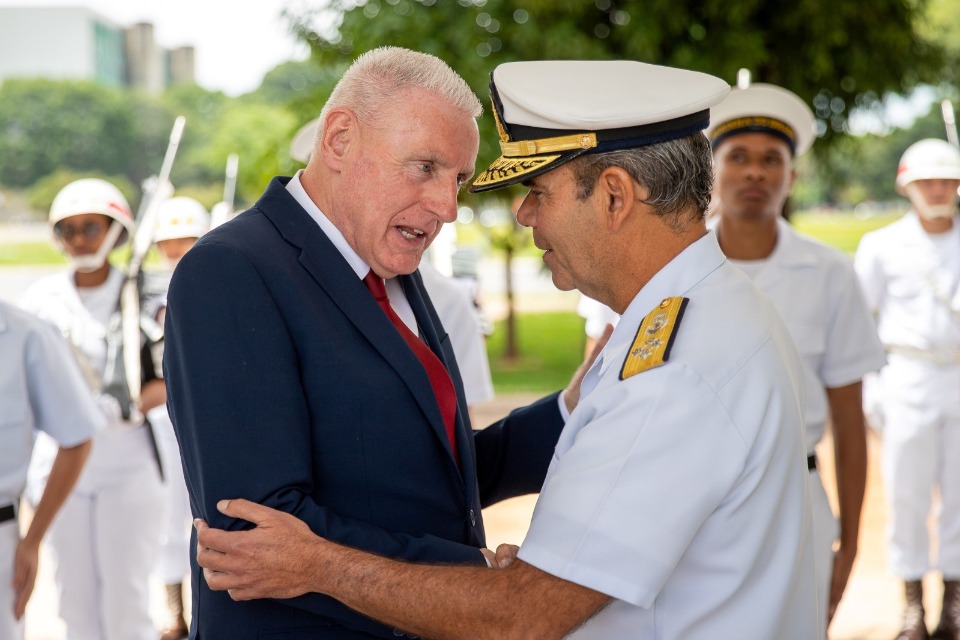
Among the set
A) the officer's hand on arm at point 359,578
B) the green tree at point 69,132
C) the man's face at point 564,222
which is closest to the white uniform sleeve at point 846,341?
the man's face at point 564,222

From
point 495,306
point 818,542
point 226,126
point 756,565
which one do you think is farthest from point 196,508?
point 226,126

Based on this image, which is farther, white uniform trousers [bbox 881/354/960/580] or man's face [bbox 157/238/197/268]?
→ man's face [bbox 157/238/197/268]

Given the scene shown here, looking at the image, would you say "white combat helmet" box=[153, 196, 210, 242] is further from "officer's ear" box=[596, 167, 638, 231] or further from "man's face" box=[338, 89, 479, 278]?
"officer's ear" box=[596, 167, 638, 231]

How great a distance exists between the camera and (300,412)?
1895 mm

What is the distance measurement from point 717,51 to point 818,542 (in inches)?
258

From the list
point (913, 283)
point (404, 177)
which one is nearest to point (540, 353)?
point (913, 283)

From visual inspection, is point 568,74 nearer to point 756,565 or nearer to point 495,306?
point 756,565

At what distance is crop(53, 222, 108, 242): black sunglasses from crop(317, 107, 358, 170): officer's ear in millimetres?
3732

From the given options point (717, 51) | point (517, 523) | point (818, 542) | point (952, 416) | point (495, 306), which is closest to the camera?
point (818, 542)

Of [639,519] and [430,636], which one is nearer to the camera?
[639,519]

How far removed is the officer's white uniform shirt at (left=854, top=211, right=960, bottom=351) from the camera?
6.20 m

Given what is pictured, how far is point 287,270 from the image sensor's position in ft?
6.54

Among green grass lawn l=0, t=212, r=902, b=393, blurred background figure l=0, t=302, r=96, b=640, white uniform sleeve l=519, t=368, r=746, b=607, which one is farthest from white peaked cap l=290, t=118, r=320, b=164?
green grass lawn l=0, t=212, r=902, b=393

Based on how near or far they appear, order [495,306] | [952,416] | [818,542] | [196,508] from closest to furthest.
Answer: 1. [196,508]
2. [818,542]
3. [952,416]
4. [495,306]
